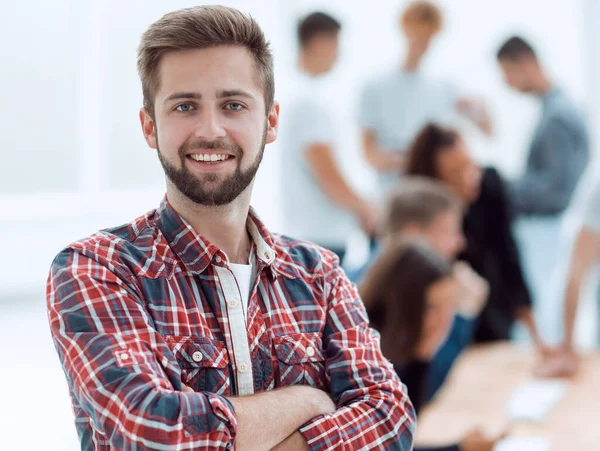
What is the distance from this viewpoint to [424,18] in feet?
11.8

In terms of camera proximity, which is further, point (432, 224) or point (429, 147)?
point (429, 147)

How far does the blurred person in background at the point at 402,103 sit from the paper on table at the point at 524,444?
1.70 m

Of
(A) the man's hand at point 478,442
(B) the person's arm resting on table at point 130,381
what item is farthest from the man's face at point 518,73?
(B) the person's arm resting on table at point 130,381

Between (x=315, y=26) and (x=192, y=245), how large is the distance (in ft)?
7.08

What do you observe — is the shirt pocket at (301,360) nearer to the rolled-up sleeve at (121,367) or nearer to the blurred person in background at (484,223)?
the rolled-up sleeve at (121,367)

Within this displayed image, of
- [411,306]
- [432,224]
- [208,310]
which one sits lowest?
[411,306]

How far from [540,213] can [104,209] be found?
2.93 metres

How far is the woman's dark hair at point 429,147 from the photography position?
3.34 meters

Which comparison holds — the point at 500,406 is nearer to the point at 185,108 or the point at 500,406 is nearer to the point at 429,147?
the point at 429,147

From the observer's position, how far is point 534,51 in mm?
3654

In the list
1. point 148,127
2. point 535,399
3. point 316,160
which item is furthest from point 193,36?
point 316,160

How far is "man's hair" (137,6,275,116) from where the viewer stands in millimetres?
1088

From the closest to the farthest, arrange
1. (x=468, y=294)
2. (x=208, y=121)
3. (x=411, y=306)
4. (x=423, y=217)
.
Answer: (x=208, y=121)
(x=411, y=306)
(x=423, y=217)
(x=468, y=294)

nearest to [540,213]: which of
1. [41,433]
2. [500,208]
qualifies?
[500,208]
